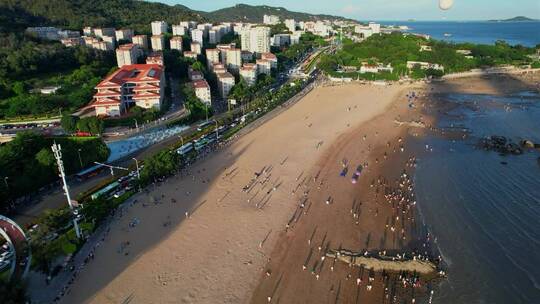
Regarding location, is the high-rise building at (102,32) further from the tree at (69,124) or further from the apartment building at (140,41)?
the tree at (69,124)

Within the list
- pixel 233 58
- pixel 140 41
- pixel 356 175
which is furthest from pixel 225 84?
pixel 140 41

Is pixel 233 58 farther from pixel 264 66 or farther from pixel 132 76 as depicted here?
pixel 132 76

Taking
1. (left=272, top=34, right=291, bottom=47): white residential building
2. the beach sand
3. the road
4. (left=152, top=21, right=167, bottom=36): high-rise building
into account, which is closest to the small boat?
the beach sand

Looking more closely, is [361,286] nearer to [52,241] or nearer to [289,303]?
[289,303]

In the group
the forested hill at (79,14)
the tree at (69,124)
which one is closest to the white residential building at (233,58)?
the forested hill at (79,14)

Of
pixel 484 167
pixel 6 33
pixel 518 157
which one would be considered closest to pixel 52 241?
pixel 484 167

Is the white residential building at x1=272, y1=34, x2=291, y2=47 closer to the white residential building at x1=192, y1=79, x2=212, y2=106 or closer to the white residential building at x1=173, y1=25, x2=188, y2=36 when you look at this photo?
the white residential building at x1=173, y1=25, x2=188, y2=36
